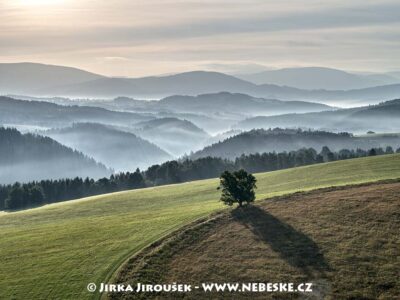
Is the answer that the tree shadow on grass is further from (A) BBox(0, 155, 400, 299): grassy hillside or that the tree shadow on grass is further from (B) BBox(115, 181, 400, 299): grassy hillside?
(A) BBox(0, 155, 400, 299): grassy hillside

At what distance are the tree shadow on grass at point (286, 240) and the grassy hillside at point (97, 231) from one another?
8.89 metres

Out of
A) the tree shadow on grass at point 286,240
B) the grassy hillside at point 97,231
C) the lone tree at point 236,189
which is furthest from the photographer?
the lone tree at point 236,189

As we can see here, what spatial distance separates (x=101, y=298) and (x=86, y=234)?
86.5 feet

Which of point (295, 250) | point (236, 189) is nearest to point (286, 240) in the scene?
point (295, 250)

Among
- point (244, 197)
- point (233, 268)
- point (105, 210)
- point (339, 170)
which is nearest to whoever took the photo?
point (233, 268)

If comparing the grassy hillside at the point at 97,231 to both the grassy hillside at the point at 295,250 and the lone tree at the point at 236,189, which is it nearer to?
the lone tree at the point at 236,189

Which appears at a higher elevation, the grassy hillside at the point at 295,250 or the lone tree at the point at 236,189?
the lone tree at the point at 236,189

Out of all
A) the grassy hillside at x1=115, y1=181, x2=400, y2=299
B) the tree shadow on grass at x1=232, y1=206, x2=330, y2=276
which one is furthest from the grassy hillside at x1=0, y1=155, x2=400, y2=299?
the tree shadow on grass at x1=232, y1=206, x2=330, y2=276

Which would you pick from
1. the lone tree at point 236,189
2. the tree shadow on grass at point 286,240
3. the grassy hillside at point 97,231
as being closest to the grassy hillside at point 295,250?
the tree shadow on grass at point 286,240

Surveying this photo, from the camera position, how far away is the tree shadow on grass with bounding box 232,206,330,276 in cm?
5170

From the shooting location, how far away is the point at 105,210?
10288 centimetres

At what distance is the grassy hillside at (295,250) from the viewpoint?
157ft

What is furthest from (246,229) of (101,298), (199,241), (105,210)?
(105,210)

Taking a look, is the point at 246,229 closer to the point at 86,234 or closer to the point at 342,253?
the point at 342,253
